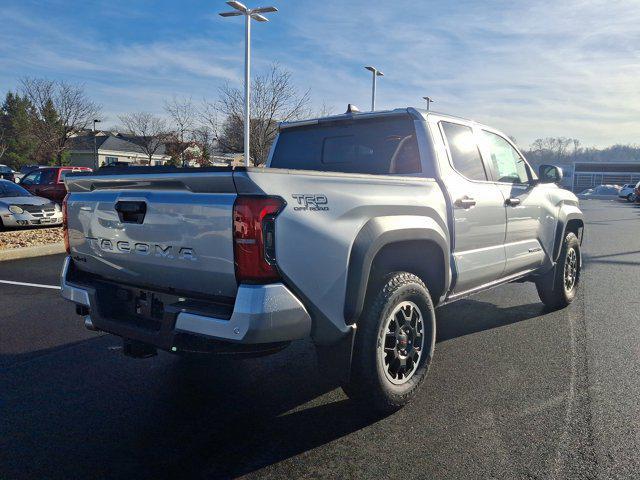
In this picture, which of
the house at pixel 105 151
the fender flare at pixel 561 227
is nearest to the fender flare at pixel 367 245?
the fender flare at pixel 561 227

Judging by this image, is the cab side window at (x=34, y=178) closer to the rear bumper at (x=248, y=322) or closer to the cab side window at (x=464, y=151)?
the cab side window at (x=464, y=151)

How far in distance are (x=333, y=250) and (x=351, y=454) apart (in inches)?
44.4

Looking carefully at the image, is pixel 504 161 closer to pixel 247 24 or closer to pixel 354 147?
pixel 354 147

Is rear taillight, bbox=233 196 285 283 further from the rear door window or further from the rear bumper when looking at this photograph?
the rear door window

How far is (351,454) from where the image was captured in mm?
2938

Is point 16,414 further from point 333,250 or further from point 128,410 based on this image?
point 333,250

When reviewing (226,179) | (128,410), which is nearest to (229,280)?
(226,179)

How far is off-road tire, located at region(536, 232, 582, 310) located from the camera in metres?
5.90

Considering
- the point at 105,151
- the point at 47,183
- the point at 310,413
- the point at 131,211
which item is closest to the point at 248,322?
the point at 131,211

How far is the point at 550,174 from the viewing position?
5.71m

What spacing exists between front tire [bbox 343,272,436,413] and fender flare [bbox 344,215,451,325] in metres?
0.17

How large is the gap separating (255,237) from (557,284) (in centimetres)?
447

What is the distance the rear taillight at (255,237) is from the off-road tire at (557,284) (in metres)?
4.22

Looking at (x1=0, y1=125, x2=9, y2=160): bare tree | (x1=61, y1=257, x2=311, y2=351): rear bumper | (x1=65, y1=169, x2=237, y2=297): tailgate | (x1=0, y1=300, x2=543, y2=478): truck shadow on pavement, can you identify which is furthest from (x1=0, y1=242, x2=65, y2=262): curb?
(x1=0, y1=125, x2=9, y2=160): bare tree
